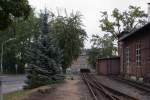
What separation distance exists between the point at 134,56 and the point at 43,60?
16.1 metres

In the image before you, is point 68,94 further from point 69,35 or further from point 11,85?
point 69,35

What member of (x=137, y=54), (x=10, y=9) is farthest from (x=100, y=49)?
(x=10, y=9)

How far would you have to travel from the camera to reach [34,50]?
34.3 meters

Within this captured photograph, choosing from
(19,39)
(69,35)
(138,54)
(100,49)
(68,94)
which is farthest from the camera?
(100,49)

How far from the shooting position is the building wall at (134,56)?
41.2 m

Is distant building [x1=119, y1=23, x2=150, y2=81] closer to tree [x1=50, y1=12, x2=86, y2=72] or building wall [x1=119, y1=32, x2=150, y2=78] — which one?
building wall [x1=119, y1=32, x2=150, y2=78]

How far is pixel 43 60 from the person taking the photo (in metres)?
34.2

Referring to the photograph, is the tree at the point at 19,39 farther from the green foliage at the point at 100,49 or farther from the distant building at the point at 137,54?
the distant building at the point at 137,54

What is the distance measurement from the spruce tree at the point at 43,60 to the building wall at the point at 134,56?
395 inches

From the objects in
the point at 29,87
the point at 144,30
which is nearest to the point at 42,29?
the point at 29,87

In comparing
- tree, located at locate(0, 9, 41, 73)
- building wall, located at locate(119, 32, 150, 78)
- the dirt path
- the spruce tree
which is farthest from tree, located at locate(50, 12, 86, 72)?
tree, located at locate(0, 9, 41, 73)

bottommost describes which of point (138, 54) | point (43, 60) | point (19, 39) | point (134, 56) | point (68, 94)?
point (68, 94)

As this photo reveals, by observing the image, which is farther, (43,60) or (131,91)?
(43,60)

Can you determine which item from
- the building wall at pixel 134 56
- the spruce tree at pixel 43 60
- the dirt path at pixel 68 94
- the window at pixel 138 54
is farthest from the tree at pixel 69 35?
the dirt path at pixel 68 94
